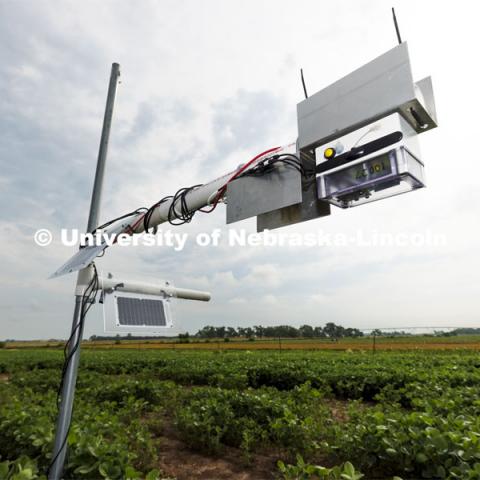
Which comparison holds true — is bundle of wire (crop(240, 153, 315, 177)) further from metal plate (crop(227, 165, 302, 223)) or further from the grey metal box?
the grey metal box

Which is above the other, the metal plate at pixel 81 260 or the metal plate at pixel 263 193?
the metal plate at pixel 263 193

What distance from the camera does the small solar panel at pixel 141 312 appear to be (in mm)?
2338

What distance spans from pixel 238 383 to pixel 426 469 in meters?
6.29

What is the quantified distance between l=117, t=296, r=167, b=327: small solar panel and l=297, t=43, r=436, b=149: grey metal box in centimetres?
161

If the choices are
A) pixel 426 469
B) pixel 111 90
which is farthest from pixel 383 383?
pixel 111 90

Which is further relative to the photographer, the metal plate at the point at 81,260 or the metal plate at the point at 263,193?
the metal plate at the point at 81,260

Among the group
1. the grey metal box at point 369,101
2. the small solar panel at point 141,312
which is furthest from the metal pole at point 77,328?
the grey metal box at point 369,101

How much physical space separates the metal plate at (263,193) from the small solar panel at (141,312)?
924 millimetres

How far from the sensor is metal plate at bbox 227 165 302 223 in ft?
6.58

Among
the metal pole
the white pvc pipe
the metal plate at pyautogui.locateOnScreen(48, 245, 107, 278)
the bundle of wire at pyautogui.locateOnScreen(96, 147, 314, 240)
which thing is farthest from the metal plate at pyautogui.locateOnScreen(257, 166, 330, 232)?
the metal pole

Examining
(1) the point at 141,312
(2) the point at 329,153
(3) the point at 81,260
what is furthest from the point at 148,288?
(2) the point at 329,153

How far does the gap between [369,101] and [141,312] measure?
2053 millimetres

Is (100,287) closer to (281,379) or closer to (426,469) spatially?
(426,469)

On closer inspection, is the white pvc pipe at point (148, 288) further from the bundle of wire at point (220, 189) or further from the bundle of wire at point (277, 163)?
the bundle of wire at point (277, 163)
